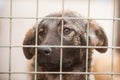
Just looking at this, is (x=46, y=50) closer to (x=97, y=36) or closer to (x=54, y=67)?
(x=54, y=67)

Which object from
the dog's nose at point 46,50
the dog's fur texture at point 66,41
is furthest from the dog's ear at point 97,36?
the dog's nose at point 46,50

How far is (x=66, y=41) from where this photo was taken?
938 mm

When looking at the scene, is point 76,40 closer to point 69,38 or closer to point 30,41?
point 69,38

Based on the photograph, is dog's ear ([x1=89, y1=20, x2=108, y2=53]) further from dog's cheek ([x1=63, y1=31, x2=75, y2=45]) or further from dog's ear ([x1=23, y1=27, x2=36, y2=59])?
dog's ear ([x1=23, y1=27, x2=36, y2=59])

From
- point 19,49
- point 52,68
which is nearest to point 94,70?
point 52,68

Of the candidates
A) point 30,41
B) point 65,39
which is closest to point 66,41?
point 65,39

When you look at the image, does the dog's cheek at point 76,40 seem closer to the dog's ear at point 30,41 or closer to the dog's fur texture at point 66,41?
the dog's fur texture at point 66,41

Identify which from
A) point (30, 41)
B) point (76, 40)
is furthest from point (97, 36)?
point (30, 41)

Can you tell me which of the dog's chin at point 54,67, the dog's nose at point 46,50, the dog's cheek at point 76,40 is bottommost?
the dog's chin at point 54,67

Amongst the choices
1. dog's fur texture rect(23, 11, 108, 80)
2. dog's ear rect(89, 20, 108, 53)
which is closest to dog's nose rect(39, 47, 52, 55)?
dog's fur texture rect(23, 11, 108, 80)

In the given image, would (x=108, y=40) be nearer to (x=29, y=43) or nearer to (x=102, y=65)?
(x=102, y=65)

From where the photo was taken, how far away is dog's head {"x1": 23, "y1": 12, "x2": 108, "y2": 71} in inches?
36.8

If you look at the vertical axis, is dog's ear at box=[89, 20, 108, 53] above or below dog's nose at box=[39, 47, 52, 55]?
above

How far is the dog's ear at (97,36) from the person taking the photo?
37.2 inches
